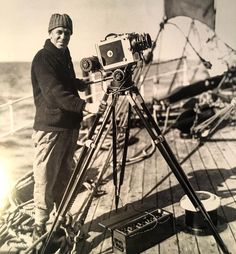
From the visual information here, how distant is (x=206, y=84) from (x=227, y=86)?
0.35 metres

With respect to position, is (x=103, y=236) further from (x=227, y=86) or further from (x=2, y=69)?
(x=227, y=86)

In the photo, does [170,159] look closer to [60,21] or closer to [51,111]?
[51,111]

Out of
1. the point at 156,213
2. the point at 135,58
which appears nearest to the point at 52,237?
the point at 156,213

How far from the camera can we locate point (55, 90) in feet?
8.02

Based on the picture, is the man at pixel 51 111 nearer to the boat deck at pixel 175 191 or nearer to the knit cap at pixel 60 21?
the knit cap at pixel 60 21

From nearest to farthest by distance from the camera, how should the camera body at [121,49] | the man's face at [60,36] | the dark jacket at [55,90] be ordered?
the camera body at [121,49]
the dark jacket at [55,90]
the man's face at [60,36]

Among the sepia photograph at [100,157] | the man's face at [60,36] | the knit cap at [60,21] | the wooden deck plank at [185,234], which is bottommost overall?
the wooden deck plank at [185,234]

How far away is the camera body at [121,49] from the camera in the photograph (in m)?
2.33

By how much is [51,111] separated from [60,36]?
510 millimetres

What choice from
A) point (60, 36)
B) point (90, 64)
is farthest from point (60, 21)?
point (90, 64)

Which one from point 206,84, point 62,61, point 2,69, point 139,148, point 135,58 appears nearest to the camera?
point 135,58

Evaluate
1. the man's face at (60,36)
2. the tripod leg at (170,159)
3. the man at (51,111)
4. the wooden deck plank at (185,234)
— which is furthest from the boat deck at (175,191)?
the man's face at (60,36)

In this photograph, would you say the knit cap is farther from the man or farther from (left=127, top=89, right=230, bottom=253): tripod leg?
(left=127, top=89, right=230, bottom=253): tripod leg

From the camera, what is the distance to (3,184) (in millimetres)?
3307
